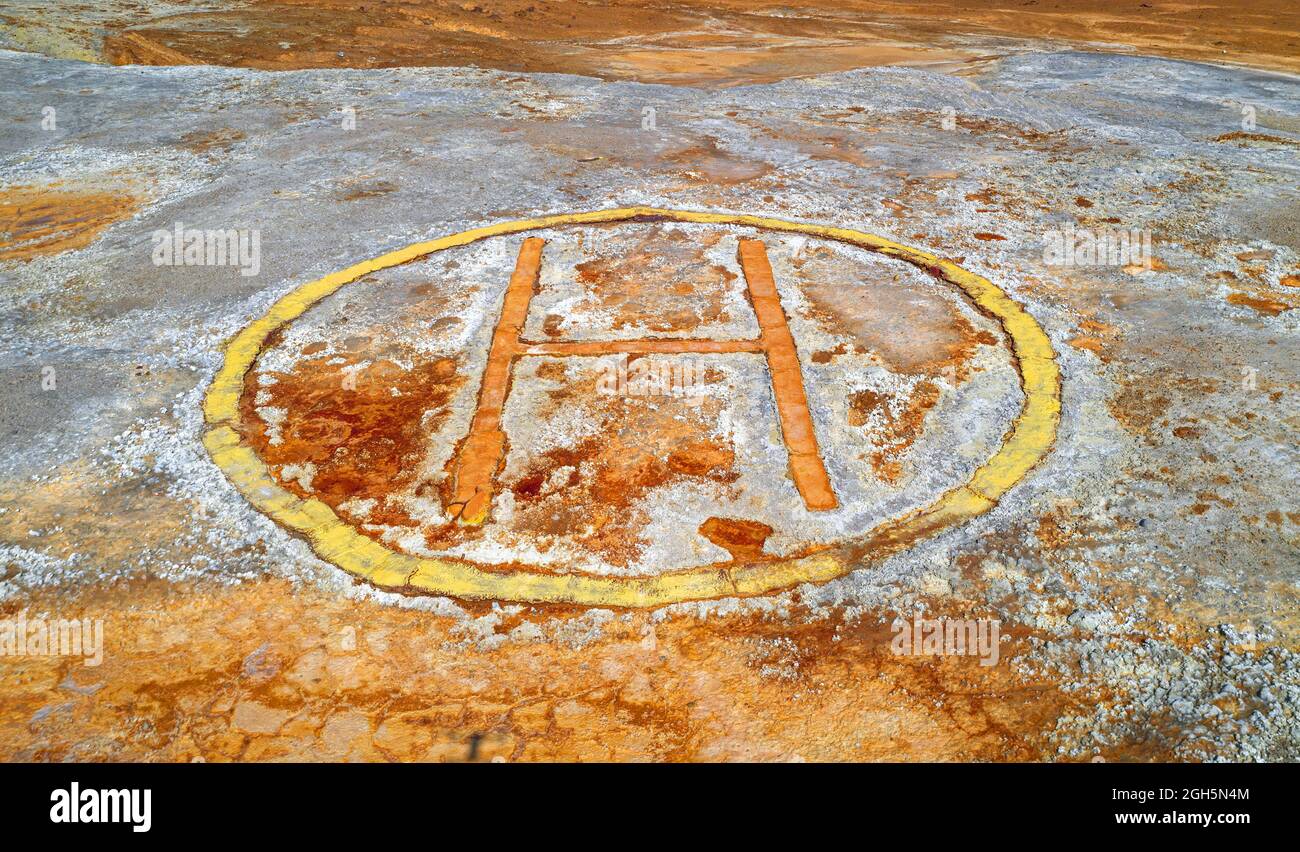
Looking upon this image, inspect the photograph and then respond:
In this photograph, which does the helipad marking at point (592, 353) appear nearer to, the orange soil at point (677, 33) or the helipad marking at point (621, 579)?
the helipad marking at point (621, 579)

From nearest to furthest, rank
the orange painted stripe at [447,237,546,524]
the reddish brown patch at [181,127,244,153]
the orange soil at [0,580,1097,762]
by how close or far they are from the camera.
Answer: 1. the orange soil at [0,580,1097,762]
2. the orange painted stripe at [447,237,546,524]
3. the reddish brown patch at [181,127,244,153]

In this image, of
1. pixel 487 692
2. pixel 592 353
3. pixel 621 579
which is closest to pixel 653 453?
pixel 621 579

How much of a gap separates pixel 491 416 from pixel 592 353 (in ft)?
1.88

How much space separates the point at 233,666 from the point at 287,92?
600 centimetres

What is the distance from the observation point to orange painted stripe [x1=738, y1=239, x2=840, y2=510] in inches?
114

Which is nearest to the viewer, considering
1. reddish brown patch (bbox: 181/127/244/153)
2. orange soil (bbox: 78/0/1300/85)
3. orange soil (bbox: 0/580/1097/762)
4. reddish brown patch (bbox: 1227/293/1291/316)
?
orange soil (bbox: 0/580/1097/762)

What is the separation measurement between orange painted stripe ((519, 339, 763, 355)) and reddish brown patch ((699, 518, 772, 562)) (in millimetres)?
1020

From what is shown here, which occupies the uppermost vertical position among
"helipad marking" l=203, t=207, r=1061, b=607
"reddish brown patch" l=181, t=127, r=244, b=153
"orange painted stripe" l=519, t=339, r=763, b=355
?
"reddish brown patch" l=181, t=127, r=244, b=153

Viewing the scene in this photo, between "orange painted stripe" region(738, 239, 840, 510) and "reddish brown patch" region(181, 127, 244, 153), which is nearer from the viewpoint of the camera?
"orange painted stripe" region(738, 239, 840, 510)

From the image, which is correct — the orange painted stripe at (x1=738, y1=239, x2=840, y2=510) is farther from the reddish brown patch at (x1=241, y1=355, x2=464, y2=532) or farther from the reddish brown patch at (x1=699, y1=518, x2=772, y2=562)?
the reddish brown patch at (x1=241, y1=355, x2=464, y2=532)

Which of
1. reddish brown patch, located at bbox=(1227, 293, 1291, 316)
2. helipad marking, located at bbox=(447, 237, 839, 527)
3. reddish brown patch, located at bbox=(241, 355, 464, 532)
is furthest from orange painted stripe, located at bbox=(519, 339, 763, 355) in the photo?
reddish brown patch, located at bbox=(1227, 293, 1291, 316)

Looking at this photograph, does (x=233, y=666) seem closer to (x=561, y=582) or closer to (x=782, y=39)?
(x=561, y=582)

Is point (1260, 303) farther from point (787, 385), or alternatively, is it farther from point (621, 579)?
point (621, 579)
